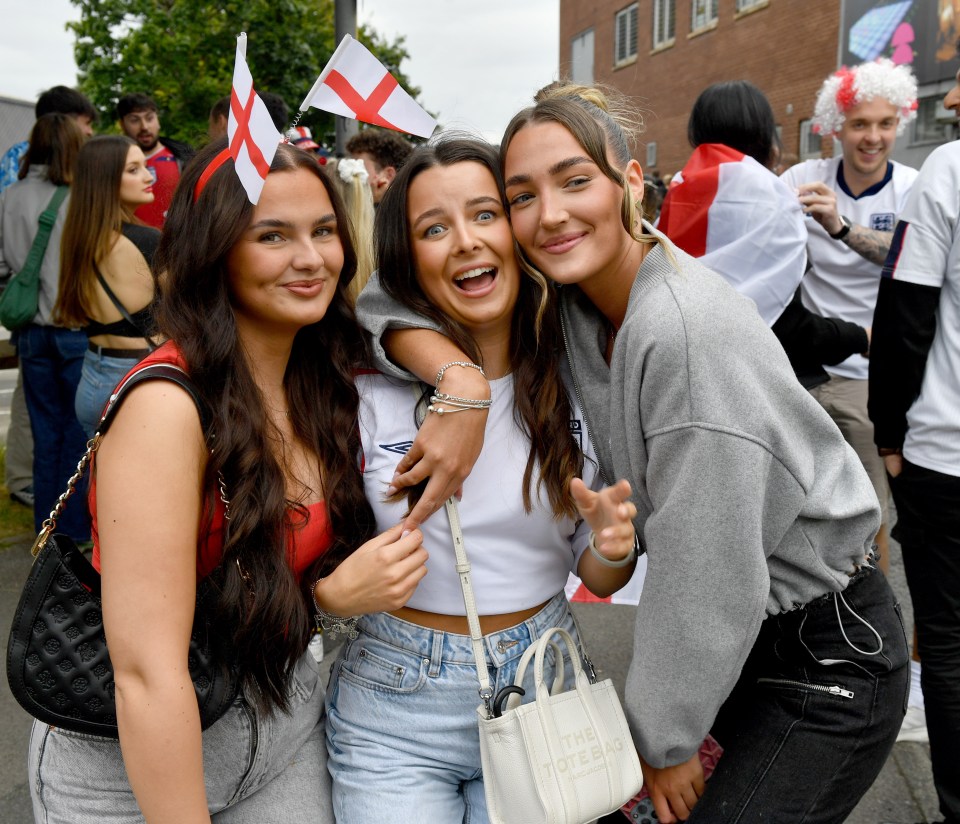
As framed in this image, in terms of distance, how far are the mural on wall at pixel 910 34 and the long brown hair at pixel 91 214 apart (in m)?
11.1

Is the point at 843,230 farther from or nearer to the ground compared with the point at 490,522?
farther from the ground

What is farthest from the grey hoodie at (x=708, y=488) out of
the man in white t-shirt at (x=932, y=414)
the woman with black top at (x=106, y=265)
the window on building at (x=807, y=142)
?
the window on building at (x=807, y=142)

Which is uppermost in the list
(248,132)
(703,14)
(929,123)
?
(703,14)

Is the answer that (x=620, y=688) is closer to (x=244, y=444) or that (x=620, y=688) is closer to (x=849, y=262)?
(x=849, y=262)

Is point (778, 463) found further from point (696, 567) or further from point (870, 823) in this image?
point (870, 823)

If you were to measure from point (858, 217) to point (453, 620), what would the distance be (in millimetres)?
3179

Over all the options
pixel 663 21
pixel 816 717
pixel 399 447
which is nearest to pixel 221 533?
pixel 399 447

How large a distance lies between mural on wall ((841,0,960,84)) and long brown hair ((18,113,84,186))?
1102cm

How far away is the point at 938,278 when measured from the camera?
2.60 meters

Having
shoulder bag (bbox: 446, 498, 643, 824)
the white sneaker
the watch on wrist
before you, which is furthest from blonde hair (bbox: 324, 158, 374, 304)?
the white sneaker

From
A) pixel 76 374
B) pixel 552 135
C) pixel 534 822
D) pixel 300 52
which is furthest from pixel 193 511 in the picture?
pixel 300 52

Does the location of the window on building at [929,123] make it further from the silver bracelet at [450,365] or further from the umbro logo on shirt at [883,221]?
the silver bracelet at [450,365]

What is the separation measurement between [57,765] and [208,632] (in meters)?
0.40

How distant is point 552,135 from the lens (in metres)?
1.90
